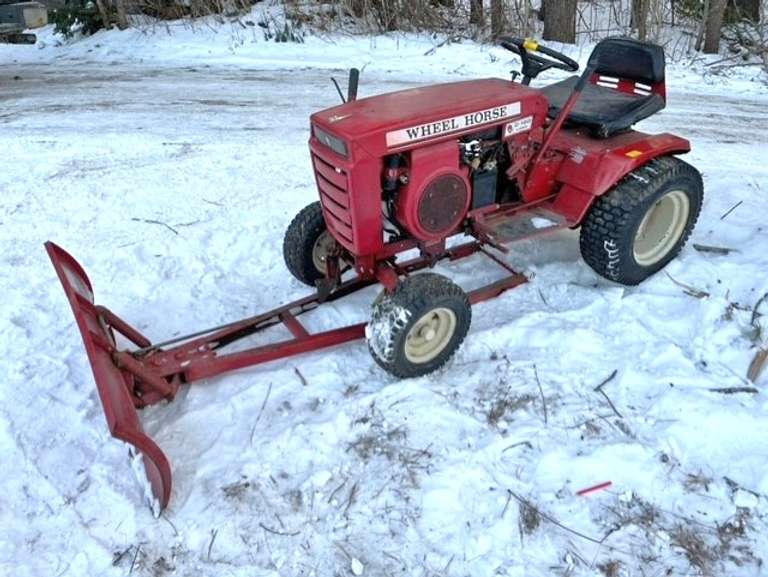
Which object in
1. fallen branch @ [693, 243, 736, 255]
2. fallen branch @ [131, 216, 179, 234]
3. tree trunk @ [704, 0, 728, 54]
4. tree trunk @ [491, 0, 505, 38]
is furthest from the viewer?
tree trunk @ [491, 0, 505, 38]

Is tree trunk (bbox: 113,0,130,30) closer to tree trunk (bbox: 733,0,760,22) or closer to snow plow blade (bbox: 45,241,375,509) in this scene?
snow plow blade (bbox: 45,241,375,509)

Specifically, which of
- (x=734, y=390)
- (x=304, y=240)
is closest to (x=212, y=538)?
(x=304, y=240)

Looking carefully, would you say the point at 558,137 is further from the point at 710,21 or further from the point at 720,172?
the point at 710,21

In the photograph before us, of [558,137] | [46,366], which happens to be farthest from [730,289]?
[46,366]

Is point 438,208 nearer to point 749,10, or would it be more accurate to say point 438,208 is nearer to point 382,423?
point 382,423

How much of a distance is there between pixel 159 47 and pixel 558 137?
7.79 m

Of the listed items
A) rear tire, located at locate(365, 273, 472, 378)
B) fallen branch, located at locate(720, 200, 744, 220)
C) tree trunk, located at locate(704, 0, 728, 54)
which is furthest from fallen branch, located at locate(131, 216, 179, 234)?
tree trunk, located at locate(704, 0, 728, 54)

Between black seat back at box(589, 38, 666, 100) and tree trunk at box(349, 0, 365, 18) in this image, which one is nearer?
black seat back at box(589, 38, 666, 100)

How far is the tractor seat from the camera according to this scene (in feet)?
11.5

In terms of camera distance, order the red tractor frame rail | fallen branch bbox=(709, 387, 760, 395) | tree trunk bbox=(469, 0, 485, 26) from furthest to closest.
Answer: tree trunk bbox=(469, 0, 485, 26)
fallen branch bbox=(709, 387, 760, 395)
the red tractor frame rail

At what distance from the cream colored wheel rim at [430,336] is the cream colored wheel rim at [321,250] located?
788mm

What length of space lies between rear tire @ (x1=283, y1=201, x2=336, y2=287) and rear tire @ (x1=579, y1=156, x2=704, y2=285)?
1.33 m

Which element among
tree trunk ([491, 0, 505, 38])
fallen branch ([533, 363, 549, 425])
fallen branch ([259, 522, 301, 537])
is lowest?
fallen branch ([259, 522, 301, 537])

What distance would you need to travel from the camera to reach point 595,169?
11.1ft
